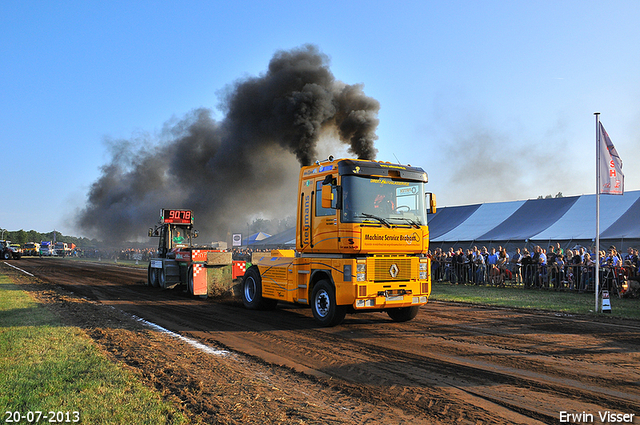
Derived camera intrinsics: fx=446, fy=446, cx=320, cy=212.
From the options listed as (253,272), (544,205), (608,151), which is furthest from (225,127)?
(608,151)

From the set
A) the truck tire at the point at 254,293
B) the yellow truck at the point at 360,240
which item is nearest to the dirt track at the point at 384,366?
the yellow truck at the point at 360,240

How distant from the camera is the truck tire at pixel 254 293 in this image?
10938 mm

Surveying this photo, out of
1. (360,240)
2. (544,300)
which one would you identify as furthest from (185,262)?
(544,300)

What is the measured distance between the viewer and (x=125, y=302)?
494 inches

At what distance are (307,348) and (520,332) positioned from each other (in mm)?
3998

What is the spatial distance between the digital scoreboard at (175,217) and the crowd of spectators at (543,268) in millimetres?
11256

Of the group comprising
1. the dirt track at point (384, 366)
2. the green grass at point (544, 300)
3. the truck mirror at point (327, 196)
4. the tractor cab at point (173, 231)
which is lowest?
the green grass at point (544, 300)

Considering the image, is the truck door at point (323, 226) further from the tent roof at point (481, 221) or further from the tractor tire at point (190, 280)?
the tent roof at point (481, 221)

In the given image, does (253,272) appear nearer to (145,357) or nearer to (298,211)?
(298,211)

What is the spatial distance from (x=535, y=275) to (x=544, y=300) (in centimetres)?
427

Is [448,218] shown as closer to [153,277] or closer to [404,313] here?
[153,277]

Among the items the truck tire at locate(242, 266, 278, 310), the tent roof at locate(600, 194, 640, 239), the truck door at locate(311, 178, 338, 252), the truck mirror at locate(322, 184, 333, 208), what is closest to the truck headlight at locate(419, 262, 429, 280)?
the truck door at locate(311, 178, 338, 252)

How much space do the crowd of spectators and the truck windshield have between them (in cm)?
790

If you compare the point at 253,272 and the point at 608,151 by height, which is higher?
the point at 608,151
